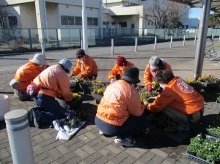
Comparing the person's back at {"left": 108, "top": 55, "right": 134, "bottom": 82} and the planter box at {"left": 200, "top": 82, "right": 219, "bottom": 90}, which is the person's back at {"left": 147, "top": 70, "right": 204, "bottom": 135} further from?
the planter box at {"left": 200, "top": 82, "right": 219, "bottom": 90}

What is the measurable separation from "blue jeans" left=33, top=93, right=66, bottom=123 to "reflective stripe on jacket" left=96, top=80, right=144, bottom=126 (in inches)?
48.7

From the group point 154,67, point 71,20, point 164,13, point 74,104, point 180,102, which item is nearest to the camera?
point 180,102

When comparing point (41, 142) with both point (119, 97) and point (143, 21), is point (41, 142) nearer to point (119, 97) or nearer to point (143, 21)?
point (119, 97)

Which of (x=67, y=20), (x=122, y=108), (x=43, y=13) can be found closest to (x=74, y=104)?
(x=122, y=108)

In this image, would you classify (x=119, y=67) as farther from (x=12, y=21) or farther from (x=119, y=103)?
(x=12, y=21)

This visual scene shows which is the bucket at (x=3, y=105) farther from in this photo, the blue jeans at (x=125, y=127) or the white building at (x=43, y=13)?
the white building at (x=43, y=13)

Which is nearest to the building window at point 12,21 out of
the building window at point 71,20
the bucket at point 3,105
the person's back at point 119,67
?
the building window at point 71,20

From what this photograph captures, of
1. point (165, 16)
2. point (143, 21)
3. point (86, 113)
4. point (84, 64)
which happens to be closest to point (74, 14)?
point (143, 21)

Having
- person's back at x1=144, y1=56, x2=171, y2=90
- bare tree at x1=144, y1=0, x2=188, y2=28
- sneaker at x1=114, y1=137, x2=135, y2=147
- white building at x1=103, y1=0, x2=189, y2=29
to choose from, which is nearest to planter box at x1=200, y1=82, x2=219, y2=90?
person's back at x1=144, y1=56, x2=171, y2=90

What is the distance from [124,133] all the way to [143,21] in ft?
129

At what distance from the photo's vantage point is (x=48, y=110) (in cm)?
431

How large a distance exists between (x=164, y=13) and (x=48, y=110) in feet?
131

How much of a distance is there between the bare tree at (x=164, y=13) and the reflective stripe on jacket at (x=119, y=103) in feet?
128

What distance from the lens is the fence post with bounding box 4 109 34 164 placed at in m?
2.27
